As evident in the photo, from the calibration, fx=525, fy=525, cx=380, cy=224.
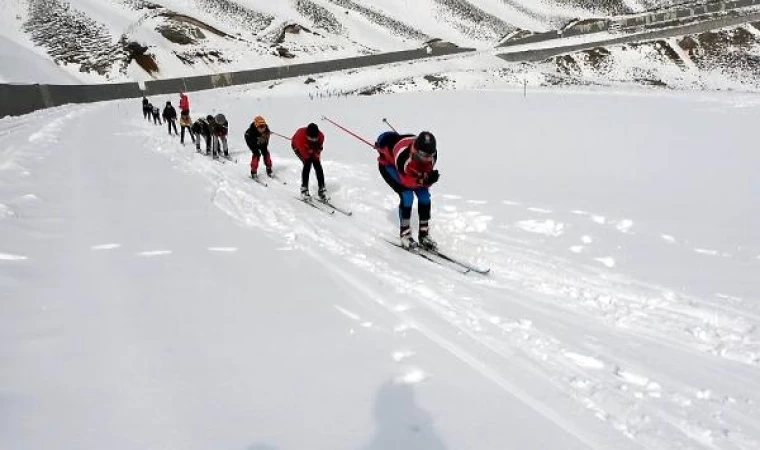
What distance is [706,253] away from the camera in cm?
626

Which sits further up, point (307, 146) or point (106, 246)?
point (307, 146)

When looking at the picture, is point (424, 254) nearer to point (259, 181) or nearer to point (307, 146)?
point (307, 146)

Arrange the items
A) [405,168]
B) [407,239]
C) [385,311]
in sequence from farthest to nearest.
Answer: [407,239]
[405,168]
[385,311]

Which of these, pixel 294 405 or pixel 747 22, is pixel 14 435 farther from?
pixel 747 22

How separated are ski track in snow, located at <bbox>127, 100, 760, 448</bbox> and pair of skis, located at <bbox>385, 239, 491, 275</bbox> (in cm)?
15

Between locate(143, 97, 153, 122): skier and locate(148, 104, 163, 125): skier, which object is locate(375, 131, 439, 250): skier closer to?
locate(148, 104, 163, 125): skier

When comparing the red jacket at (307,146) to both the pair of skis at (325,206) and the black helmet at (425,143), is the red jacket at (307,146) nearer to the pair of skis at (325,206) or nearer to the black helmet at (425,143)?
the pair of skis at (325,206)

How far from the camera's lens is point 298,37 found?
64625mm

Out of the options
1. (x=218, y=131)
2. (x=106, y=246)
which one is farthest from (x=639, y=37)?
(x=106, y=246)

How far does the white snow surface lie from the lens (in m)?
3.13

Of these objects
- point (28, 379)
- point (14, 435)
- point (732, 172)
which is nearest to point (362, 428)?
point (14, 435)

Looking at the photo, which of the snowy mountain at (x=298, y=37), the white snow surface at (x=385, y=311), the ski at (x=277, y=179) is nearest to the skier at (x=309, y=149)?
the white snow surface at (x=385, y=311)

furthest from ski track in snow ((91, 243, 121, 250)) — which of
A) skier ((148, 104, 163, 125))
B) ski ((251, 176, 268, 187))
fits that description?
skier ((148, 104, 163, 125))

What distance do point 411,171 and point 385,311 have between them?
2.28m
